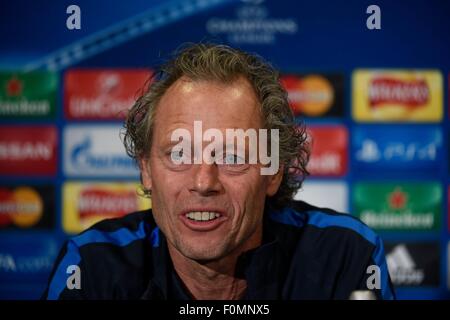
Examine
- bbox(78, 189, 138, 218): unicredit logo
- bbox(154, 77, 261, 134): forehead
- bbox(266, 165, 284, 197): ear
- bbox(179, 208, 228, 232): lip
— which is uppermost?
bbox(154, 77, 261, 134): forehead

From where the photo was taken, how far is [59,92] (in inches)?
87.9

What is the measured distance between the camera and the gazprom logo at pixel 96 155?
7.27ft

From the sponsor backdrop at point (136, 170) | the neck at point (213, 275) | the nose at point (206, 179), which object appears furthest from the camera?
the sponsor backdrop at point (136, 170)

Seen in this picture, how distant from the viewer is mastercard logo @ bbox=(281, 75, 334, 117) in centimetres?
220

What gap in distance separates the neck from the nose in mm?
180

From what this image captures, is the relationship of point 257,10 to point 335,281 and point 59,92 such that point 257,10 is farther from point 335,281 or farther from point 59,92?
point 335,281

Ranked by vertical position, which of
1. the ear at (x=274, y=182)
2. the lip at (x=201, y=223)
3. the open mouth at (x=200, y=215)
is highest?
the ear at (x=274, y=182)

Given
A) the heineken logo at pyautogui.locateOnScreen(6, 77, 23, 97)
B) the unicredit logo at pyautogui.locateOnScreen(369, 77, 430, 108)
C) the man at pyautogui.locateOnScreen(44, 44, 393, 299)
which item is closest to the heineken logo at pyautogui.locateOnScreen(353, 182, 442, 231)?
the unicredit logo at pyautogui.locateOnScreen(369, 77, 430, 108)

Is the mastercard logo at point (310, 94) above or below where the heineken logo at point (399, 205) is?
above

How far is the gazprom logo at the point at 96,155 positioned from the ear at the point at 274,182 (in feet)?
3.32

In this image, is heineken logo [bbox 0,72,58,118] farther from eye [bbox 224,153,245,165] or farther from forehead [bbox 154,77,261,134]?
eye [bbox 224,153,245,165]

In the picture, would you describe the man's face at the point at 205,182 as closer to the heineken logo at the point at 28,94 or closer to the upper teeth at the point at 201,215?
the upper teeth at the point at 201,215

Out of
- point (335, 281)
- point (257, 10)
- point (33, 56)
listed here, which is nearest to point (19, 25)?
point (33, 56)

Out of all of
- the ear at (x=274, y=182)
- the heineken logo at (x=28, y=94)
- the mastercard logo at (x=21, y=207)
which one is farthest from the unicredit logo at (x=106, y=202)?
the ear at (x=274, y=182)
